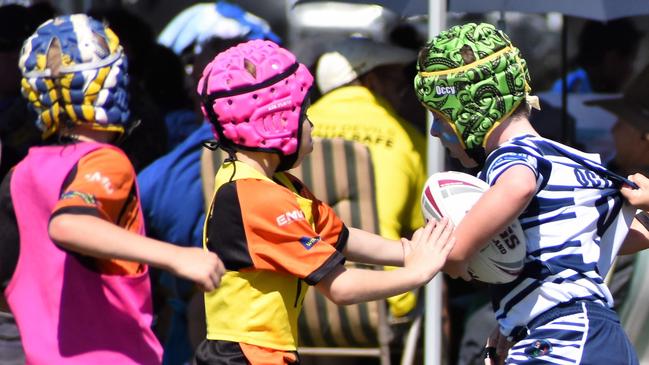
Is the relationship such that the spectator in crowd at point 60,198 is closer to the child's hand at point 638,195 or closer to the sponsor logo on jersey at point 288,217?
the sponsor logo on jersey at point 288,217

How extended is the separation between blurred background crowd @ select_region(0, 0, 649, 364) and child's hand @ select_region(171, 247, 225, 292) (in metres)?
1.08

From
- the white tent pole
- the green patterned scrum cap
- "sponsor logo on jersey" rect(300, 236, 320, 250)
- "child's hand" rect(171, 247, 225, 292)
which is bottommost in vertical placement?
the white tent pole

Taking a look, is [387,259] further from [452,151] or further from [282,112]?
[282,112]

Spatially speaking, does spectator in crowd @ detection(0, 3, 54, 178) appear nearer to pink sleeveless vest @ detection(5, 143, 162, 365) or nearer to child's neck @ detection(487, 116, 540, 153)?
pink sleeveless vest @ detection(5, 143, 162, 365)

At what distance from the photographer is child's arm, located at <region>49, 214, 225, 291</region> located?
2717mm

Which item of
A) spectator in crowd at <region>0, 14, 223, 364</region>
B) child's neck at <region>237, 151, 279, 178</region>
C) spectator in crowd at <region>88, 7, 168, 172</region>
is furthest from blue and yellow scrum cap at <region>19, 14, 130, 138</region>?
spectator in crowd at <region>88, 7, 168, 172</region>

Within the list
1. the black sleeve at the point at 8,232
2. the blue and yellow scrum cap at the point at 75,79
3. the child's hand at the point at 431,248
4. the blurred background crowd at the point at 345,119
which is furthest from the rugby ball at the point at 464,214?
the blurred background crowd at the point at 345,119

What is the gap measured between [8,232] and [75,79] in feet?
1.56

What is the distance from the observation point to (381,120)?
495 cm

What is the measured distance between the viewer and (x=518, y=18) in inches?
333

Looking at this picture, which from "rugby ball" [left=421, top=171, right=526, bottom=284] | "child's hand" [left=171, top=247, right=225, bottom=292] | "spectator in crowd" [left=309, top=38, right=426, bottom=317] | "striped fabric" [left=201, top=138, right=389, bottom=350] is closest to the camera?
"child's hand" [left=171, top=247, right=225, bottom=292]

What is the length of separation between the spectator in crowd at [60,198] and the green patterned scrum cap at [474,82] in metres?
0.85

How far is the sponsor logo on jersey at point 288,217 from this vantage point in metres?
2.89

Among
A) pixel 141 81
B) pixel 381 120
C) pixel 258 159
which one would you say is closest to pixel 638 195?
pixel 258 159
